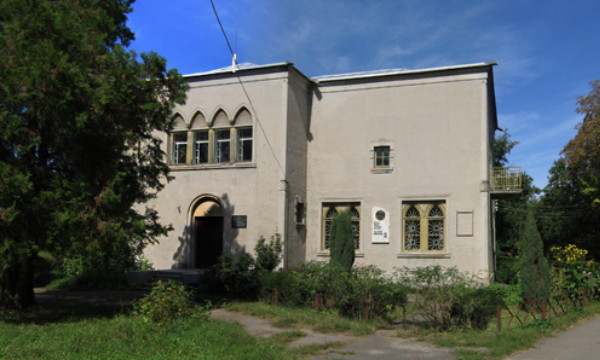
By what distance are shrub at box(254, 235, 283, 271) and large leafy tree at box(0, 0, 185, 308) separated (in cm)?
611

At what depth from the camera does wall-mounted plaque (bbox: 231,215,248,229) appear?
20548mm

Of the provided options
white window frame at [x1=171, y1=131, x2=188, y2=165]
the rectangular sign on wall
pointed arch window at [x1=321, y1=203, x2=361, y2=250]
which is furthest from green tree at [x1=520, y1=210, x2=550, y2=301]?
white window frame at [x1=171, y1=131, x2=188, y2=165]

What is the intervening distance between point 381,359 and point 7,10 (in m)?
10.5

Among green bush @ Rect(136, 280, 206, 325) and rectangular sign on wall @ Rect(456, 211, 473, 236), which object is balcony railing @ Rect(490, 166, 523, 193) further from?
green bush @ Rect(136, 280, 206, 325)

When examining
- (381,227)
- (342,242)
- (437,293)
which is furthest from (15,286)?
(381,227)

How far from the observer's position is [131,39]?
15352 millimetres

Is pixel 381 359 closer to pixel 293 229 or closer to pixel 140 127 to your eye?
pixel 140 127

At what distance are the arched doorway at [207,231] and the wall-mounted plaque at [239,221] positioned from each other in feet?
2.48

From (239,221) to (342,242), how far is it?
15.0 feet

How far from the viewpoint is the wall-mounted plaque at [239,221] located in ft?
67.4

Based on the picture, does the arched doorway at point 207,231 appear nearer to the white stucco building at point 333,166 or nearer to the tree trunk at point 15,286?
the white stucco building at point 333,166

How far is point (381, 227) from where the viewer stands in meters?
20.6

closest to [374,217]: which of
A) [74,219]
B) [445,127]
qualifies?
[445,127]

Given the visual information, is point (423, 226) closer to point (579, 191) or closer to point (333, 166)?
point (333, 166)
